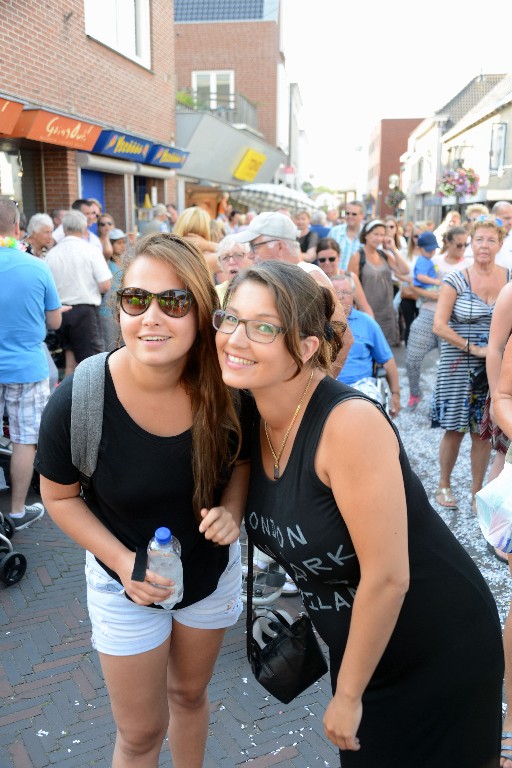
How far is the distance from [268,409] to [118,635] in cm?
84

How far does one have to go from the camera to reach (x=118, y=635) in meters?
1.98

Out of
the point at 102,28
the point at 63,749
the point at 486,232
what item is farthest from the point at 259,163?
the point at 63,749

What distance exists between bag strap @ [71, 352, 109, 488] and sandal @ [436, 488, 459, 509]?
3788mm

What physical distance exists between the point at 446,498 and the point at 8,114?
22.7 feet

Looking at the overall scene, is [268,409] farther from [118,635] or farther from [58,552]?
[58,552]

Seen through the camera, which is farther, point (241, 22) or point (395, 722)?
point (241, 22)

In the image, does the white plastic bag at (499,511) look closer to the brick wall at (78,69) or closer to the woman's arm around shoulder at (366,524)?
the woman's arm around shoulder at (366,524)

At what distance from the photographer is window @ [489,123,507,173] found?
29125 mm

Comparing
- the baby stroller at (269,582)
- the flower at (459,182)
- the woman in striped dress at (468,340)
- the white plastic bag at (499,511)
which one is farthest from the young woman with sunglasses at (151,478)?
the flower at (459,182)

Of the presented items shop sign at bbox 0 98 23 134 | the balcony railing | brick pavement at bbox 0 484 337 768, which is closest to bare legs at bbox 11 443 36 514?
brick pavement at bbox 0 484 337 768

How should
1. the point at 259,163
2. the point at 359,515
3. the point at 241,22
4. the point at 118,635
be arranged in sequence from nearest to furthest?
the point at 359,515 → the point at 118,635 → the point at 259,163 → the point at 241,22

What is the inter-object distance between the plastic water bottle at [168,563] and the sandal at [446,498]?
141 inches

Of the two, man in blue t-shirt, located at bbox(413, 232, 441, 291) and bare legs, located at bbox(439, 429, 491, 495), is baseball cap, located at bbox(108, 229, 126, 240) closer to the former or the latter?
man in blue t-shirt, located at bbox(413, 232, 441, 291)

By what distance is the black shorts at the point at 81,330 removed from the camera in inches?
270
